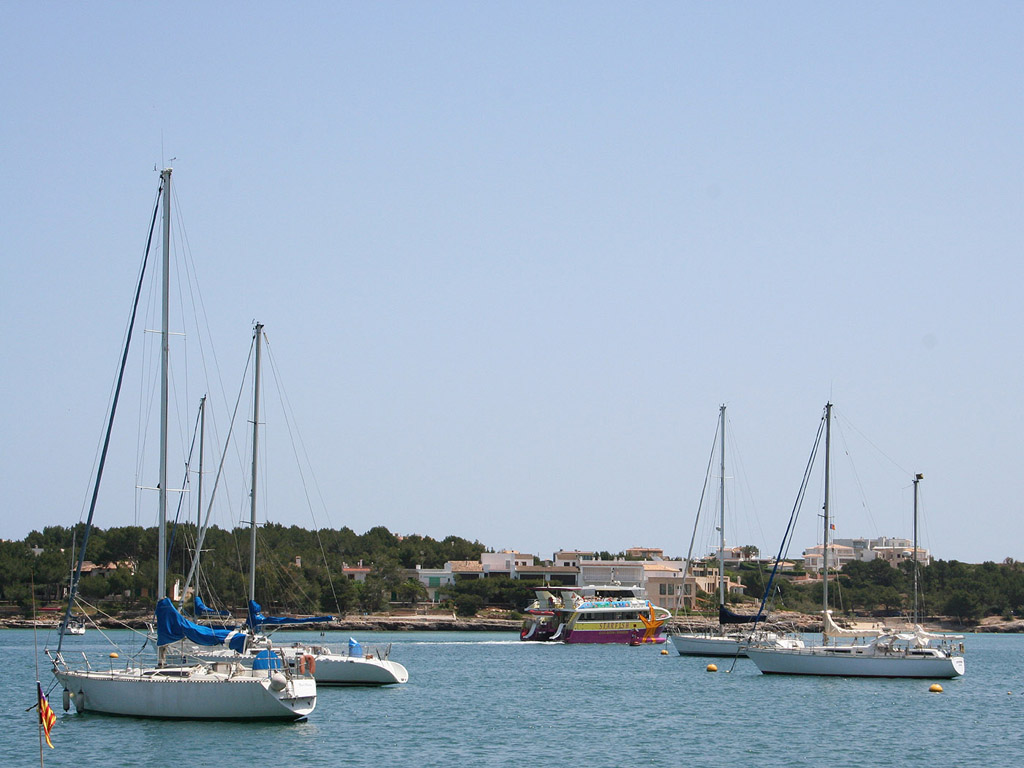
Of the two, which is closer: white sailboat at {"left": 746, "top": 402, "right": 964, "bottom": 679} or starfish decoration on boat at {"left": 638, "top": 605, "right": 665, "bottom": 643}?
white sailboat at {"left": 746, "top": 402, "right": 964, "bottom": 679}

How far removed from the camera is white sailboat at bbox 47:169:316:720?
104 feet

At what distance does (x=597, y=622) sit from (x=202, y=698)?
197 feet

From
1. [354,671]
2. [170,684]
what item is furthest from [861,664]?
[170,684]

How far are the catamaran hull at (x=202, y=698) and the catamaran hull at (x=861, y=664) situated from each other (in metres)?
25.1

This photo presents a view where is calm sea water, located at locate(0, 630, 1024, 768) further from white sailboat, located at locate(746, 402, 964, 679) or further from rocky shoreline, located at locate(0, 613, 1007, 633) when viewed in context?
rocky shoreline, located at locate(0, 613, 1007, 633)

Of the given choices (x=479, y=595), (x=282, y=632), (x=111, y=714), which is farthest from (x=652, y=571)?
(x=111, y=714)

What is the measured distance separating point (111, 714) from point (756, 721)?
61.9 ft

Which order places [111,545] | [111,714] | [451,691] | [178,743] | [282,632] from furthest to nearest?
1. [111,545]
2. [282,632]
3. [451,691]
4. [111,714]
5. [178,743]

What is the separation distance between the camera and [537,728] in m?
36.4

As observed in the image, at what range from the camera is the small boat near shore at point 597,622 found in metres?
89.2

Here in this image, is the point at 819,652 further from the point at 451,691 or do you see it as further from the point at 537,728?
the point at 537,728

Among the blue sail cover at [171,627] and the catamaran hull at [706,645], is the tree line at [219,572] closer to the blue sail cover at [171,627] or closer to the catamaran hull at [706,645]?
Result: the catamaran hull at [706,645]

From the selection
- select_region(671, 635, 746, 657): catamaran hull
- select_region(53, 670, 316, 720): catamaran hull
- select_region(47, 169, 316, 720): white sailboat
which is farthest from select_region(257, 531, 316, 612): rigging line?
select_region(53, 670, 316, 720): catamaran hull

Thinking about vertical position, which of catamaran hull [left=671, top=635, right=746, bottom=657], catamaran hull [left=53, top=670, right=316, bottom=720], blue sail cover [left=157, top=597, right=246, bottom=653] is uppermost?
blue sail cover [left=157, top=597, right=246, bottom=653]
